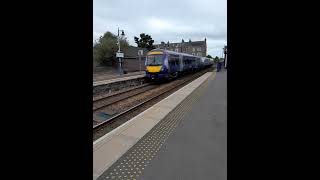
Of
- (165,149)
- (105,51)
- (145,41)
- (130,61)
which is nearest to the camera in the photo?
(165,149)

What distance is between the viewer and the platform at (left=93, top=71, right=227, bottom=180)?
314 centimetres

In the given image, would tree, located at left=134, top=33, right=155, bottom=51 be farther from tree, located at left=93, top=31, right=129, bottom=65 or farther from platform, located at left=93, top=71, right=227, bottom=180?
platform, located at left=93, top=71, right=227, bottom=180

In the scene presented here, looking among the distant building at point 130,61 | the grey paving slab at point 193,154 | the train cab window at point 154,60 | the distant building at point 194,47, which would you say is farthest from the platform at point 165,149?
the distant building at point 194,47

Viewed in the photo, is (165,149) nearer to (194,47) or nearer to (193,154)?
(193,154)

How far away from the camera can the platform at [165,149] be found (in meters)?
3.14

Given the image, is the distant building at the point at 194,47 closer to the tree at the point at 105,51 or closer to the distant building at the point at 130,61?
the distant building at the point at 130,61

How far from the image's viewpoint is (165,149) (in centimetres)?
396

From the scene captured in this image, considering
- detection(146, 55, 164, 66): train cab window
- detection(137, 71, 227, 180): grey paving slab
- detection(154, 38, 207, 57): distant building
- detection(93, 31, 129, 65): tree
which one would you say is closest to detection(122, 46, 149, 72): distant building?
detection(93, 31, 129, 65): tree

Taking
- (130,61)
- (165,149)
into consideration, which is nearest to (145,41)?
(130,61)

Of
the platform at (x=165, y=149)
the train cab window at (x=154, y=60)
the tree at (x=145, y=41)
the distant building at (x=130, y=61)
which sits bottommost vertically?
the platform at (x=165, y=149)
